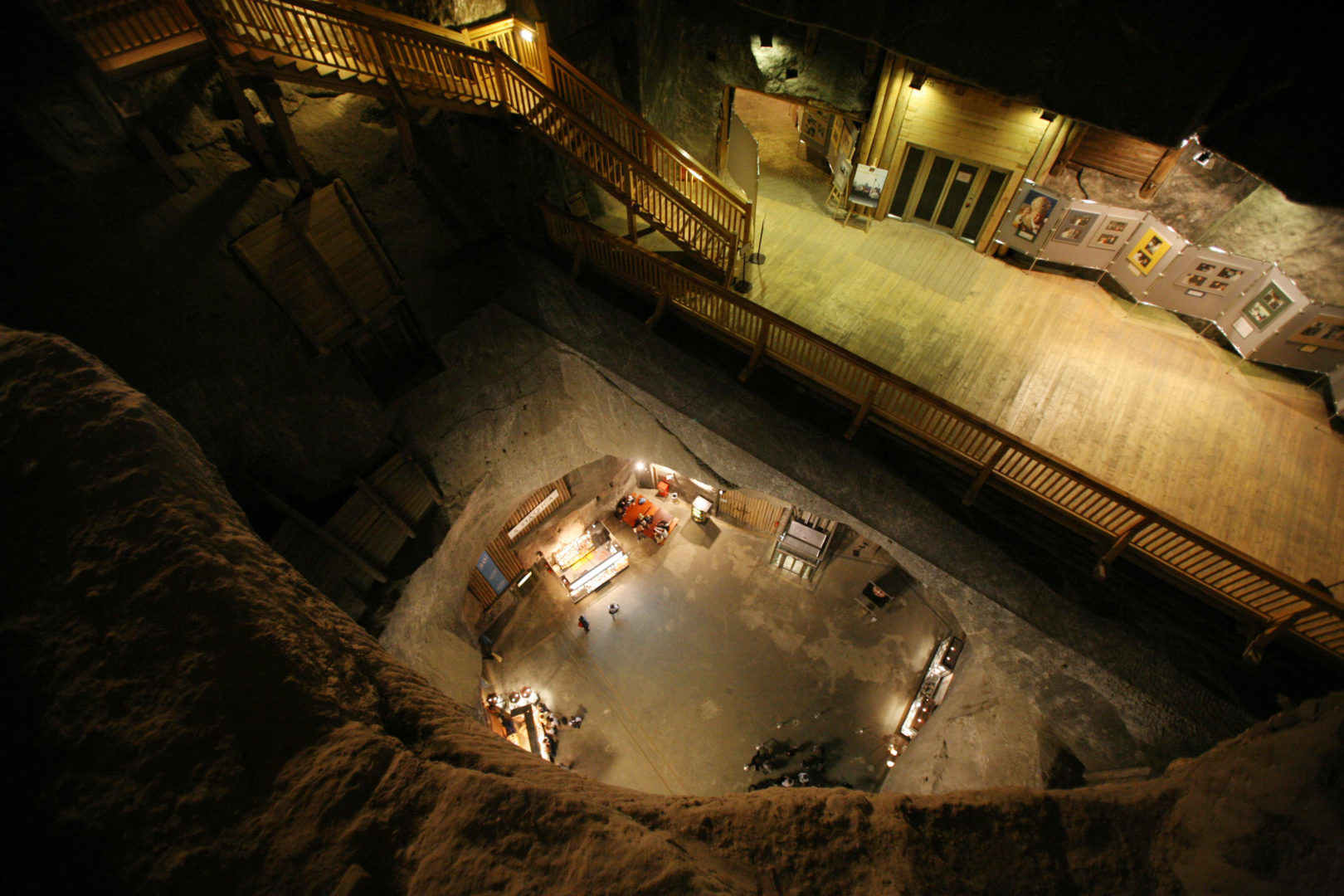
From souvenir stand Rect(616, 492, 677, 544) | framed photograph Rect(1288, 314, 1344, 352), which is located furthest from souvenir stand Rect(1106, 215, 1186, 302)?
souvenir stand Rect(616, 492, 677, 544)

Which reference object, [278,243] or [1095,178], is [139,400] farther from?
[1095,178]

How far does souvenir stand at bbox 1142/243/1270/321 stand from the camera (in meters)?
9.65

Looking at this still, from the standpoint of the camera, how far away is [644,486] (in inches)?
748

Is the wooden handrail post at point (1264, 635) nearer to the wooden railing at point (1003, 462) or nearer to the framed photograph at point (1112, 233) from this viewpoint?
the wooden railing at point (1003, 462)

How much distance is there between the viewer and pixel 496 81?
947 cm

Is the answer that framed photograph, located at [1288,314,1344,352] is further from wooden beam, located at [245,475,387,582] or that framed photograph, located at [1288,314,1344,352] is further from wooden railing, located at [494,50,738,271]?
wooden beam, located at [245,475,387,582]

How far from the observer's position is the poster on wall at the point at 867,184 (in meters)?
12.4

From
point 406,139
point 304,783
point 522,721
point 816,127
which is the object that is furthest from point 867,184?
point 522,721

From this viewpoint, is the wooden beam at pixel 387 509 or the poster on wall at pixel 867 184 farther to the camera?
the poster on wall at pixel 867 184

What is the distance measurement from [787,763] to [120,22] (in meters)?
18.1

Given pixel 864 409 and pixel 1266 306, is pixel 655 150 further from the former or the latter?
pixel 1266 306

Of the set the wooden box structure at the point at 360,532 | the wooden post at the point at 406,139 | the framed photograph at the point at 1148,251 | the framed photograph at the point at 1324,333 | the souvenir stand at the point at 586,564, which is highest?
the wooden post at the point at 406,139

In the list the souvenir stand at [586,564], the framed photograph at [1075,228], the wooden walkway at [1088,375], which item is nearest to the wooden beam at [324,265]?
the wooden walkway at [1088,375]

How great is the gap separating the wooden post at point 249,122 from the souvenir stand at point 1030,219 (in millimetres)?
13625
